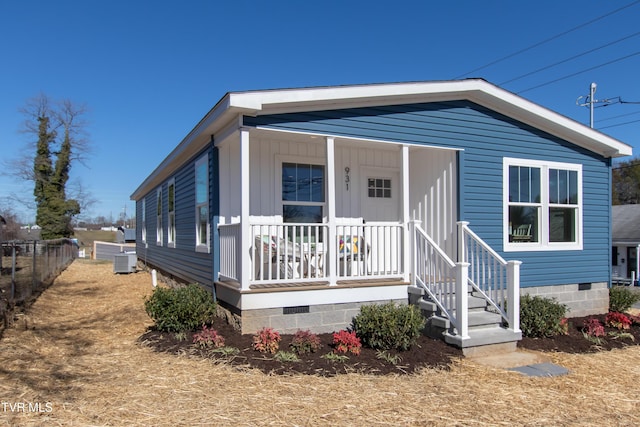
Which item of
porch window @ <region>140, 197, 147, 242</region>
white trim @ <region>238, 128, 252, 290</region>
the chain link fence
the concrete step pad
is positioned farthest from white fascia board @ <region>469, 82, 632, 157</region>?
porch window @ <region>140, 197, 147, 242</region>

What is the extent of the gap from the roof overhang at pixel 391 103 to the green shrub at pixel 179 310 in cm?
251

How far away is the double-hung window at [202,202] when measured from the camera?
7557 millimetres

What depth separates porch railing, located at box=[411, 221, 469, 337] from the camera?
5.50 metres

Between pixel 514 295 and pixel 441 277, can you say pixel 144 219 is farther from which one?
pixel 514 295

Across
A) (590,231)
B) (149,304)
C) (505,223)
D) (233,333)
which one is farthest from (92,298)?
(590,231)

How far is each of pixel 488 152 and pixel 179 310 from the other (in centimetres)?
563

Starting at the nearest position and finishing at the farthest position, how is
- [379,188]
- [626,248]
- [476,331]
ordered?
[476,331]
[379,188]
[626,248]

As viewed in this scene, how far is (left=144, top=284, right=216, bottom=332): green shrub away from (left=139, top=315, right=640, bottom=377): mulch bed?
0.47 feet

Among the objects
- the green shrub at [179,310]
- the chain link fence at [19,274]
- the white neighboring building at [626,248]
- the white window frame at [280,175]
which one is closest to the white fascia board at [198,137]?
the white window frame at [280,175]

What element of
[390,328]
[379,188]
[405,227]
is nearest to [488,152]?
[379,188]

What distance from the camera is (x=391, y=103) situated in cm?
686

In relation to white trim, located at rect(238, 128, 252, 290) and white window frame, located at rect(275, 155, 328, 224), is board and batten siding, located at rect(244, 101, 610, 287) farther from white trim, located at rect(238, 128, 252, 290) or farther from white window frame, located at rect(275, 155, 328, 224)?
white window frame, located at rect(275, 155, 328, 224)

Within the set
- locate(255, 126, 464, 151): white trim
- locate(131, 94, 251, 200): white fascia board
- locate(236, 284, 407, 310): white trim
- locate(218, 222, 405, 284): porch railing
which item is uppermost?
locate(131, 94, 251, 200): white fascia board

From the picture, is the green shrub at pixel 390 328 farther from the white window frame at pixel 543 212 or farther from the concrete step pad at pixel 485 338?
the white window frame at pixel 543 212
